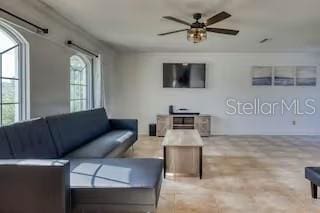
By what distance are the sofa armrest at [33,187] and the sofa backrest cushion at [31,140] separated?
515mm

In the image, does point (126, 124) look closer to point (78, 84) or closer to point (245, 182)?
point (78, 84)

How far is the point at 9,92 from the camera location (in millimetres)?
3768

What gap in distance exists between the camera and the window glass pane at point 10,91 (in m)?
3.66

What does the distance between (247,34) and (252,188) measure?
320cm

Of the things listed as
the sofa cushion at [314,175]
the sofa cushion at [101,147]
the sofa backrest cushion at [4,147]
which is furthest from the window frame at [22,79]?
the sofa cushion at [314,175]

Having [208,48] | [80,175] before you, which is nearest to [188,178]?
[80,175]

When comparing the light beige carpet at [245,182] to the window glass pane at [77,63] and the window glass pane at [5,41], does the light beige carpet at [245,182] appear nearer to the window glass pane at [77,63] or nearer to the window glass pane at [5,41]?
the window glass pane at [77,63]

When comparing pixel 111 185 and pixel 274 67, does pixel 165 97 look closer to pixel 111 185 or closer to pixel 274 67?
pixel 274 67

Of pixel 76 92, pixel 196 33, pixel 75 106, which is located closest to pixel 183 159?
pixel 196 33

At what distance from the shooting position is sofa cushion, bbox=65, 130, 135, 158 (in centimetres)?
376

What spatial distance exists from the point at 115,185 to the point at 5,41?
2240 mm

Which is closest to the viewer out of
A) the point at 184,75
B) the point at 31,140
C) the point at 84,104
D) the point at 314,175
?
the point at 31,140

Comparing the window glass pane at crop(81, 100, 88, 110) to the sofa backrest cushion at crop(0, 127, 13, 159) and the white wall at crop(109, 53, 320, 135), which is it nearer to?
the white wall at crop(109, 53, 320, 135)

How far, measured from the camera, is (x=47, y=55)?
4.46 meters
